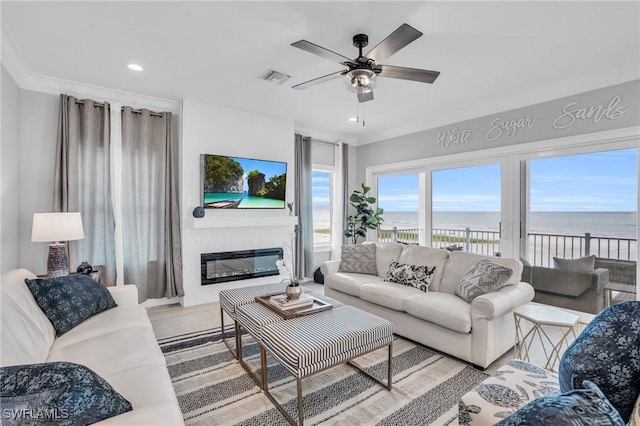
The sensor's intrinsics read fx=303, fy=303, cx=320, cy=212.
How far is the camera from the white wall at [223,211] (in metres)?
4.13

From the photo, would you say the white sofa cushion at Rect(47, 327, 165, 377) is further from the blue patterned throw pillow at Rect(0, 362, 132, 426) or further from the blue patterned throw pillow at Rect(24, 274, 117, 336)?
the blue patterned throw pillow at Rect(0, 362, 132, 426)

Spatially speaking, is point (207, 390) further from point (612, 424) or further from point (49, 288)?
point (612, 424)

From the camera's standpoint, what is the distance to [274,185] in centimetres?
480

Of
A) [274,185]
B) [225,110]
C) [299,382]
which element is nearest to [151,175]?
[225,110]

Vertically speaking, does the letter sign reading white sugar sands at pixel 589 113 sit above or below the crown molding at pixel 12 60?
below

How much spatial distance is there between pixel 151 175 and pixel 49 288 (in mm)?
2100

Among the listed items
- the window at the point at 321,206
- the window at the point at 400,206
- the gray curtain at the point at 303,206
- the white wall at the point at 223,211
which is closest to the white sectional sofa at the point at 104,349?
the white wall at the point at 223,211

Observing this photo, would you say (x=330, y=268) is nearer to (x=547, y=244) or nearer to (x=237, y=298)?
(x=237, y=298)

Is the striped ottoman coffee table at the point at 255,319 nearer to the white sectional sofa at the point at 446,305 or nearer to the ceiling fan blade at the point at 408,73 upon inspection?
the white sectional sofa at the point at 446,305

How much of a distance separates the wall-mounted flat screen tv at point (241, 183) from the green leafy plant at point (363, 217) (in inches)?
57.0

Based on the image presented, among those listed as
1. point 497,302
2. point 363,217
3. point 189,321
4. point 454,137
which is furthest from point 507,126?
point 189,321

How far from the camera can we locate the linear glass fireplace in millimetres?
4309

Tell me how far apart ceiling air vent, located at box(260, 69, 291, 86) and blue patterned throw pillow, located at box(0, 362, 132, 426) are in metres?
2.97

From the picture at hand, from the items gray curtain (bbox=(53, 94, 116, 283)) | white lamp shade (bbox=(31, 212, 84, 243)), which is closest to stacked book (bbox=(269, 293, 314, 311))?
white lamp shade (bbox=(31, 212, 84, 243))
